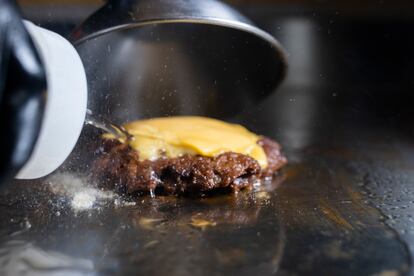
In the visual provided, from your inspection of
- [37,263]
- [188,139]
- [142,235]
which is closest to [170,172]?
[188,139]

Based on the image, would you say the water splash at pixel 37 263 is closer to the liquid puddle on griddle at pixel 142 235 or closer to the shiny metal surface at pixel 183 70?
the liquid puddle on griddle at pixel 142 235

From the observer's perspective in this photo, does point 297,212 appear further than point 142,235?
Yes

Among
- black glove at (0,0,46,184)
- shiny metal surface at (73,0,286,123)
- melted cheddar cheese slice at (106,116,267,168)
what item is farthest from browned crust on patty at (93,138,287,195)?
black glove at (0,0,46,184)

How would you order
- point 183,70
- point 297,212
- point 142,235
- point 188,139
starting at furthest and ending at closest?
point 183,70 → point 188,139 → point 297,212 → point 142,235

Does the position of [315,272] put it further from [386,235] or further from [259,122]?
[259,122]

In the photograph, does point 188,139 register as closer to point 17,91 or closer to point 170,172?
point 170,172

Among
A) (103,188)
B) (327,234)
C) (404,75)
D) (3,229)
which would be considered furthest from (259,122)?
(3,229)
